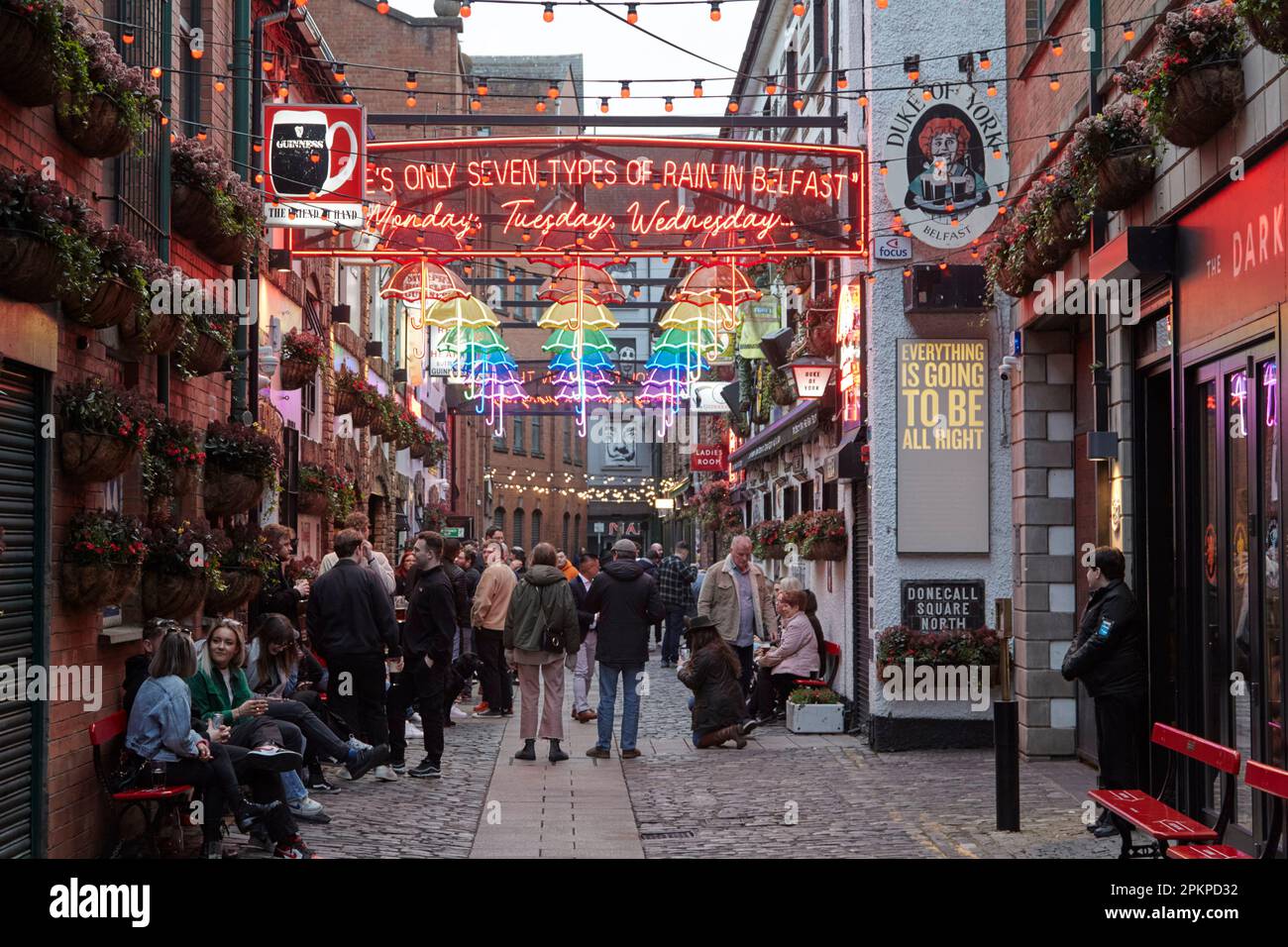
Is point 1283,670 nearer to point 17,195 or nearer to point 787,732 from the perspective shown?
point 17,195

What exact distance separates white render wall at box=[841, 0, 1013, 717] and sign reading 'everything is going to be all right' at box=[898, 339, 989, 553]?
3.3 inches

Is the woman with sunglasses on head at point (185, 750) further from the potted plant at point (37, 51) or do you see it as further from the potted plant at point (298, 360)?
the potted plant at point (298, 360)

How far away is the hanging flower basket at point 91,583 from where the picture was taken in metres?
8.46

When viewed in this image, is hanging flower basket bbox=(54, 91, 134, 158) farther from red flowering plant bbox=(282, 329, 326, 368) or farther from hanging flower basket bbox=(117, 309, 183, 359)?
red flowering plant bbox=(282, 329, 326, 368)

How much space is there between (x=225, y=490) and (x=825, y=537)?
7579 millimetres

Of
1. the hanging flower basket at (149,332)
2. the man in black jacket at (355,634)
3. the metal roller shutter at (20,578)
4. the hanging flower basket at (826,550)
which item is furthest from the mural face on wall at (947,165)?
→ the metal roller shutter at (20,578)

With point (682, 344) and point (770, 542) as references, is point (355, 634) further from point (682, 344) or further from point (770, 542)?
point (682, 344)

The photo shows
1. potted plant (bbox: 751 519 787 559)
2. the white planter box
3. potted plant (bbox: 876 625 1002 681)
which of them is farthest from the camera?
potted plant (bbox: 751 519 787 559)

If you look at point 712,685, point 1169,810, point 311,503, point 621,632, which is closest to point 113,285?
point 1169,810

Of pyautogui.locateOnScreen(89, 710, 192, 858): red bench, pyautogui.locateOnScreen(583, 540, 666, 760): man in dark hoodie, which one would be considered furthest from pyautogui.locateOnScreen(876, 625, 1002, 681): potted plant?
pyautogui.locateOnScreen(89, 710, 192, 858): red bench

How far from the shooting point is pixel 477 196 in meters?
15.9

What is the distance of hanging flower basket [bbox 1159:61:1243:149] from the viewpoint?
8.30 m

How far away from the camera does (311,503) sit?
1841cm

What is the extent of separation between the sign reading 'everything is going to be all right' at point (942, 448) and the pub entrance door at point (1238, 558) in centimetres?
528
